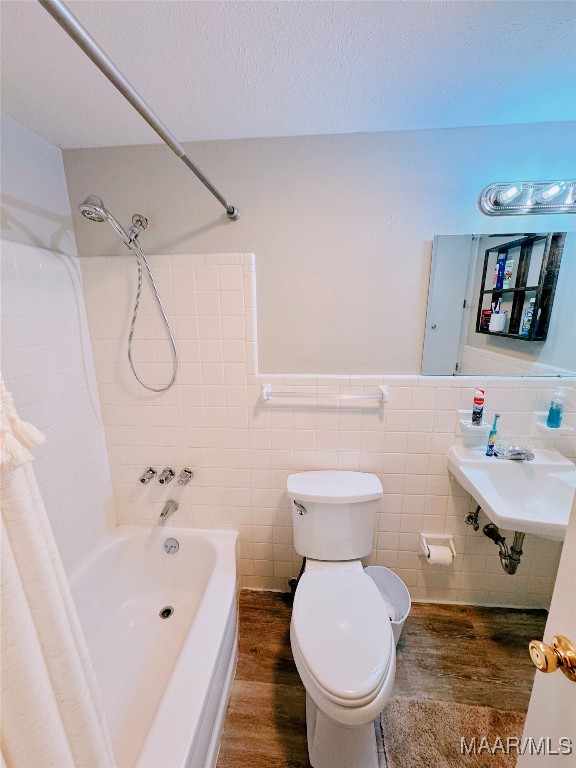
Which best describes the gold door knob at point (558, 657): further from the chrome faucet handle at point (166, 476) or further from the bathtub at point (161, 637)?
the chrome faucet handle at point (166, 476)

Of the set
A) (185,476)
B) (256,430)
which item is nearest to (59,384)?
(185,476)

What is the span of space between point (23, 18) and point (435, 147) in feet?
4.43

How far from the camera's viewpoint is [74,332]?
4.34 feet

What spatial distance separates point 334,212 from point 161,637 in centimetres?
205

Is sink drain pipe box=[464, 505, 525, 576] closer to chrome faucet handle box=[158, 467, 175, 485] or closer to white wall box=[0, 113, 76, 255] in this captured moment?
chrome faucet handle box=[158, 467, 175, 485]

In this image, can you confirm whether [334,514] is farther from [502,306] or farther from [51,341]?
[51,341]

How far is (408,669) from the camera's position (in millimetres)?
1283

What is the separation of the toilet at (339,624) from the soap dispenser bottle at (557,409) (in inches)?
32.3

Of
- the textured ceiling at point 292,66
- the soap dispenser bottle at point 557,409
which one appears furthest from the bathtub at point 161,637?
the textured ceiling at point 292,66

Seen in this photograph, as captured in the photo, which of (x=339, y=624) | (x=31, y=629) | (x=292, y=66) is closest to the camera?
(x=31, y=629)

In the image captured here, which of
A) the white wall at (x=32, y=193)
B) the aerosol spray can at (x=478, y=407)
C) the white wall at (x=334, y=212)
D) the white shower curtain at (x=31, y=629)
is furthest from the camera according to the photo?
the aerosol spray can at (x=478, y=407)

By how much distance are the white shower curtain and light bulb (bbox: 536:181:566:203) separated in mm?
1766

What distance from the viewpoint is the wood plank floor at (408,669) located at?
3.51ft

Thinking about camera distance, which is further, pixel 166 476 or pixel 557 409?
pixel 166 476
